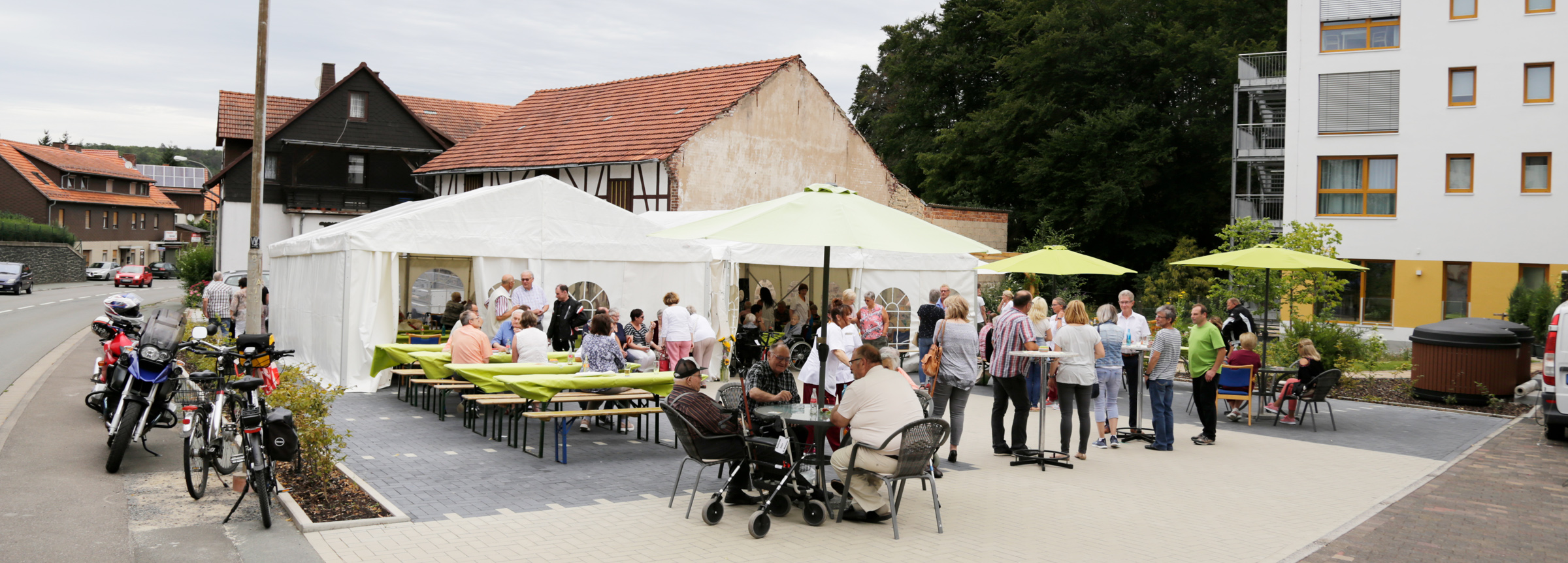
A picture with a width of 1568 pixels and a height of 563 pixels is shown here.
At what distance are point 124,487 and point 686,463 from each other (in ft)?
13.5

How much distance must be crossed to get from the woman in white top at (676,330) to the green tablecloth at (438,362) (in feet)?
7.35

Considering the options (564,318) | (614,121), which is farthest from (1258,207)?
(564,318)

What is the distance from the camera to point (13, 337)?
19984 mm

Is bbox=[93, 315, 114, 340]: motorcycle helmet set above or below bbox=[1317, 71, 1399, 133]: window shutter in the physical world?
below

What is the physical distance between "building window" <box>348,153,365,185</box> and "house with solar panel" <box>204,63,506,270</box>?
0.03m

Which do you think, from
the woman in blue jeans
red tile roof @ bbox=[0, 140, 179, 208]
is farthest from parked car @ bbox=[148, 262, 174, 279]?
the woman in blue jeans

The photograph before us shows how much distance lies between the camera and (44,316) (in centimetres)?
2678

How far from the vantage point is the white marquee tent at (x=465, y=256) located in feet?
43.6

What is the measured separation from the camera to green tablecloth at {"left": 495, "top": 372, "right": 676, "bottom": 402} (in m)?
8.90

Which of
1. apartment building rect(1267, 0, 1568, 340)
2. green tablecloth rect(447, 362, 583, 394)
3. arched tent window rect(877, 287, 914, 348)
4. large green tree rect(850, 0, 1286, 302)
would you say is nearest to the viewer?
green tablecloth rect(447, 362, 583, 394)

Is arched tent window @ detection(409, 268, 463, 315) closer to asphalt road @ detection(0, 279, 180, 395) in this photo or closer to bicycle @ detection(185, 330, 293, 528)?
asphalt road @ detection(0, 279, 180, 395)

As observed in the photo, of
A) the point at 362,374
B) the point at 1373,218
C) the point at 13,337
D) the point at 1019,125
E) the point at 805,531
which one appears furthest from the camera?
the point at 1019,125

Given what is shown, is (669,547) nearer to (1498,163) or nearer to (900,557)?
(900,557)

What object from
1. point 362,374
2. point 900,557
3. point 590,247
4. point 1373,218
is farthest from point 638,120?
point 900,557
